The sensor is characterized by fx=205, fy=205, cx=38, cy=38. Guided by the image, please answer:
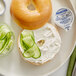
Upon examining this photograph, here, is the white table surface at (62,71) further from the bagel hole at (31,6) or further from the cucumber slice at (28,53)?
the bagel hole at (31,6)

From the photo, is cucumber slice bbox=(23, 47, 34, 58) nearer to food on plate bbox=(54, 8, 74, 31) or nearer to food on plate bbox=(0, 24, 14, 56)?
food on plate bbox=(0, 24, 14, 56)

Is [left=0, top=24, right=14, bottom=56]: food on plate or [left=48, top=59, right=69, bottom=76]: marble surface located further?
[left=48, top=59, right=69, bottom=76]: marble surface

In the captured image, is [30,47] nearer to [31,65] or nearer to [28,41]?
[28,41]

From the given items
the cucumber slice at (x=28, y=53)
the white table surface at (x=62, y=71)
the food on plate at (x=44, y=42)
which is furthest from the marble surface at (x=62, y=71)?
the cucumber slice at (x=28, y=53)

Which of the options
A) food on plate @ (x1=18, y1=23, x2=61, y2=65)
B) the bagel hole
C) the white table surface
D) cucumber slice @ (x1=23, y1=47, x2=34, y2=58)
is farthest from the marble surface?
the bagel hole

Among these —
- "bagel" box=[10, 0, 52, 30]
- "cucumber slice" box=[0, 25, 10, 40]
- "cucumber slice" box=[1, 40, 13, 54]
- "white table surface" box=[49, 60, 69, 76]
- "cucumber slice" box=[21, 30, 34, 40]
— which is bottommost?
"white table surface" box=[49, 60, 69, 76]

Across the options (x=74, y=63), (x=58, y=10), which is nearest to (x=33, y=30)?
A: (x=58, y=10)
